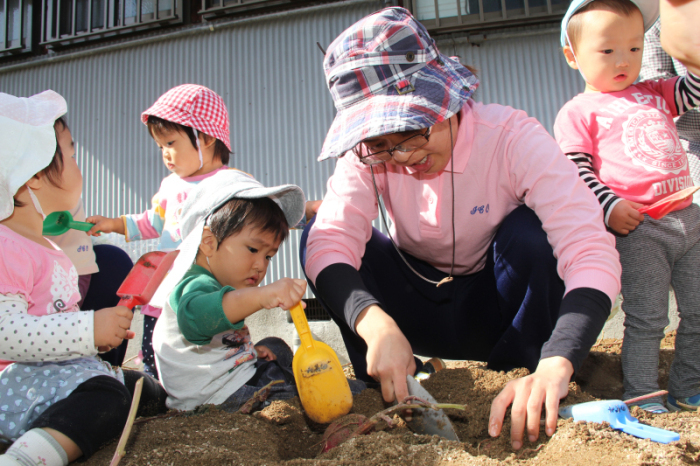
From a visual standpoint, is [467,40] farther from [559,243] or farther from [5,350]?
[5,350]

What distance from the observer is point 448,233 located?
4.68 feet

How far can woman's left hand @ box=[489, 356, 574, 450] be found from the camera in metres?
0.89

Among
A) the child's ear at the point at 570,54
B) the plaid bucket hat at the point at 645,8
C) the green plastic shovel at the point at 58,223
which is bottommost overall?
the green plastic shovel at the point at 58,223

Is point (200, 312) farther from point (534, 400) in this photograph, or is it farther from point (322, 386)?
point (534, 400)

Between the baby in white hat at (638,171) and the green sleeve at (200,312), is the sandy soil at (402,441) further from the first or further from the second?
the baby in white hat at (638,171)

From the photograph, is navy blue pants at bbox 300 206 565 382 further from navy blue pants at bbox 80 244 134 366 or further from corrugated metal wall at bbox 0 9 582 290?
corrugated metal wall at bbox 0 9 582 290

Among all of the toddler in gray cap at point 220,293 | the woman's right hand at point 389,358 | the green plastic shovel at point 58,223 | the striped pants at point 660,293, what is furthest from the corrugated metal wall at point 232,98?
the woman's right hand at point 389,358

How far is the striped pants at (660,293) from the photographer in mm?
1461

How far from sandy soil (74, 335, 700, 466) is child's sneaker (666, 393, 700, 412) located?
0.48 meters

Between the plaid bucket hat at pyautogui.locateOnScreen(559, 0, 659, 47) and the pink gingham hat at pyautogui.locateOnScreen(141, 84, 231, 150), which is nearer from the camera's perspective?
the plaid bucket hat at pyautogui.locateOnScreen(559, 0, 659, 47)

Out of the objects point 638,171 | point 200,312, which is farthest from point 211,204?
point 638,171

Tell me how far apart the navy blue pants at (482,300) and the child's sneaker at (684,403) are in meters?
0.49

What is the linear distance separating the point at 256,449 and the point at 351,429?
0.19 m

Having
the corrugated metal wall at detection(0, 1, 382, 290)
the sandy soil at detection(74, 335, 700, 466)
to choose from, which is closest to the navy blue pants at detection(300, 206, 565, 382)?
the sandy soil at detection(74, 335, 700, 466)
